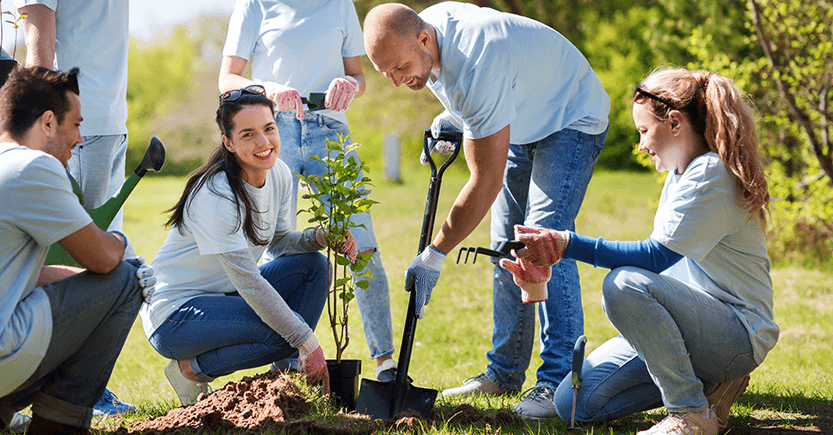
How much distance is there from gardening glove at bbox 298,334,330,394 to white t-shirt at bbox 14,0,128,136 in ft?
4.24

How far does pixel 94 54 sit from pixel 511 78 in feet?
5.79

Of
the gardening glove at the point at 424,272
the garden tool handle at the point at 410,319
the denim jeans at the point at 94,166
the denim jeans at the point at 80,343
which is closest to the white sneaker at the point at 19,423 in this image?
the denim jeans at the point at 80,343

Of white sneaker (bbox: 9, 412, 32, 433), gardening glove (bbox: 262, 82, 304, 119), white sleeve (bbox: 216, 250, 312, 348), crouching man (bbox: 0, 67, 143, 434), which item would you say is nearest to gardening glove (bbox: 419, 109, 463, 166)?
gardening glove (bbox: 262, 82, 304, 119)

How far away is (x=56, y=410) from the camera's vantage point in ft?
7.04

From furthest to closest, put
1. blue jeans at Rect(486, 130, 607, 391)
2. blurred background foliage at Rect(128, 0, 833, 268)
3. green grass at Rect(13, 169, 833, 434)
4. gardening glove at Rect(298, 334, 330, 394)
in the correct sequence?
blurred background foliage at Rect(128, 0, 833, 268), blue jeans at Rect(486, 130, 607, 391), green grass at Rect(13, 169, 833, 434), gardening glove at Rect(298, 334, 330, 394)

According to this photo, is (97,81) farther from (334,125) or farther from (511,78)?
(511,78)

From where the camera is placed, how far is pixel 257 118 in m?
2.68

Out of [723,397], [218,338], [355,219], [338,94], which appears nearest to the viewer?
[723,397]

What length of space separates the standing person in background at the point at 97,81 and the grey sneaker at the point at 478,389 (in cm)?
138

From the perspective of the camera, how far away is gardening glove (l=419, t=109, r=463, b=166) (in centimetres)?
298

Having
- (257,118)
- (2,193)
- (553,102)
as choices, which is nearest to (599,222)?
(553,102)

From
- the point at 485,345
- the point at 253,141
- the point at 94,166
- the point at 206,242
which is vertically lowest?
the point at 485,345

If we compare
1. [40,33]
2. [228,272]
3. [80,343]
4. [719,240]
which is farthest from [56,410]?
[719,240]

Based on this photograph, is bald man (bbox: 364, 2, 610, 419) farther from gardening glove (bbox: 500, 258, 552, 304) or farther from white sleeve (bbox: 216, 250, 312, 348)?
white sleeve (bbox: 216, 250, 312, 348)
